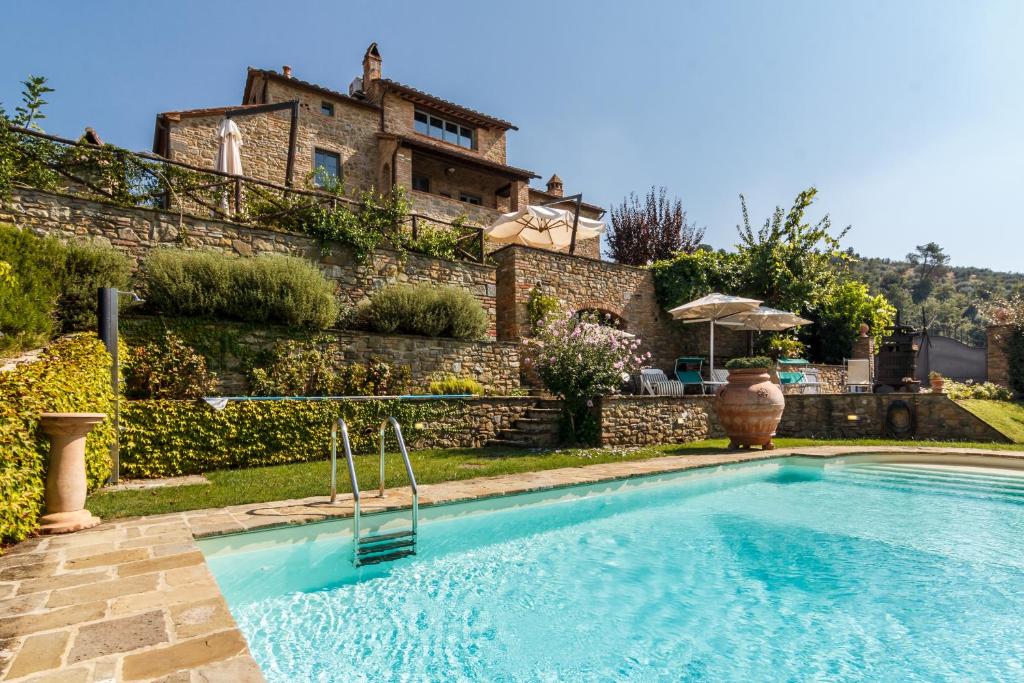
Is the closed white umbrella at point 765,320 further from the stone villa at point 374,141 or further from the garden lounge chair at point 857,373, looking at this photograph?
the stone villa at point 374,141

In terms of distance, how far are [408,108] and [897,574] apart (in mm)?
19955

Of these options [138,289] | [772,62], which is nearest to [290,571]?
[138,289]

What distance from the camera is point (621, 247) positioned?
71.5 feet

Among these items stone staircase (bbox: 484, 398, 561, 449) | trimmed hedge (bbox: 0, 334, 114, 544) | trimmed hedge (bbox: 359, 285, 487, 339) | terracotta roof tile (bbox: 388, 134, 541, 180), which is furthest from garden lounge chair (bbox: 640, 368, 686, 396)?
terracotta roof tile (bbox: 388, 134, 541, 180)

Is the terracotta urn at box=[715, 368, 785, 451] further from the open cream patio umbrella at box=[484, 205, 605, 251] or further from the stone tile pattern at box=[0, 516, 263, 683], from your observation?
the stone tile pattern at box=[0, 516, 263, 683]

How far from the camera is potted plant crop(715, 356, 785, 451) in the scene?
341 inches

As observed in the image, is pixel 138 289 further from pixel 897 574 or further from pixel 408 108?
pixel 408 108

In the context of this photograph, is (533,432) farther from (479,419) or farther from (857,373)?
(857,373)

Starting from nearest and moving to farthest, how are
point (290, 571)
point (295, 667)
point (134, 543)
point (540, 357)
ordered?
1. point (295, 667)
2. point (134, 543)
3. point (290, 571)
4. point (540, 357)

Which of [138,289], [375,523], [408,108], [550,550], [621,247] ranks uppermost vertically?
[408,108]

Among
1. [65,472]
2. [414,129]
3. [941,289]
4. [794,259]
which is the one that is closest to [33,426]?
[65,472]

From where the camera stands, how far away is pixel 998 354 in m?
14.4

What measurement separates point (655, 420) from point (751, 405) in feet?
5.29

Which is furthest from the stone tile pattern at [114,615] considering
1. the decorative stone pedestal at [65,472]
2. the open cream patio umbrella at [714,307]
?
the open cream patio umbrella at [714,307]
